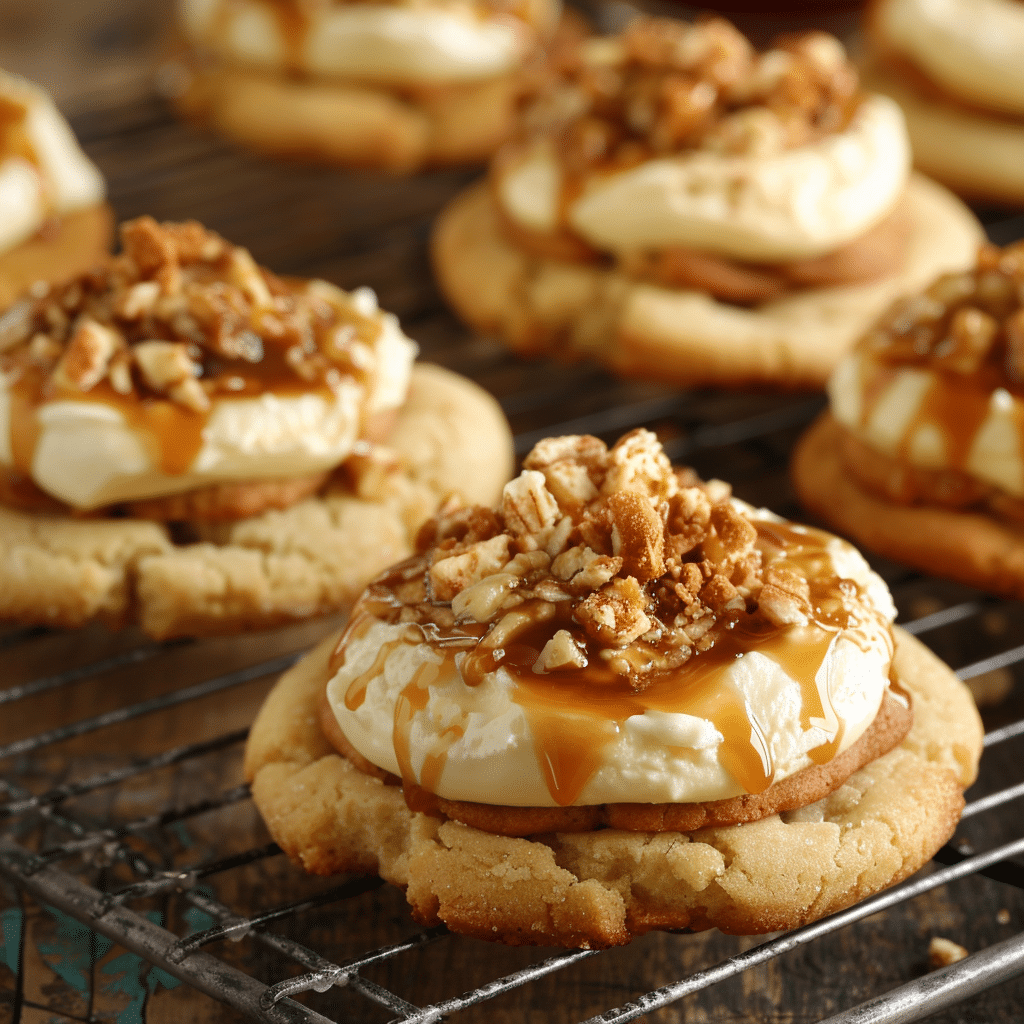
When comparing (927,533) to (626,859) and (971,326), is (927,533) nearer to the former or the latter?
(971,326)

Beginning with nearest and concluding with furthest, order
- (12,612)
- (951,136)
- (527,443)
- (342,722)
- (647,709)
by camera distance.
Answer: (647,709) < (342,722) < (12,612) < (527,443) < (951,136)

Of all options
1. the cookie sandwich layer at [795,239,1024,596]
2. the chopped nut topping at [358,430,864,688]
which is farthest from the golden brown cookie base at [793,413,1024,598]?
the chopped nut topping at [358,430,864,688]

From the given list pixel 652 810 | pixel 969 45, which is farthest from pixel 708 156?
pixel 652 810

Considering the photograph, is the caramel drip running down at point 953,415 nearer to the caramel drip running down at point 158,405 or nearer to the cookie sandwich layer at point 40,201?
the caramel drip running down at point 158,405

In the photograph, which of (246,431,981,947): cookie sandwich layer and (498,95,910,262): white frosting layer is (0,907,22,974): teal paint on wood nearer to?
(246,431,981,947): cookie sandwich layer

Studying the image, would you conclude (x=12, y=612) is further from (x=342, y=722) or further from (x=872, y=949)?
(x=872, y=949)

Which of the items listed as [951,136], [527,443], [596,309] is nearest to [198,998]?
[527,443]
